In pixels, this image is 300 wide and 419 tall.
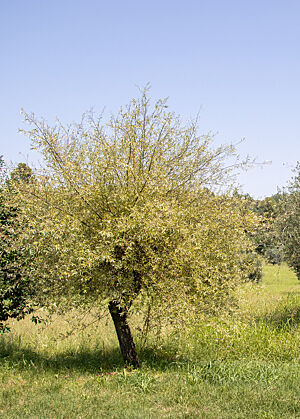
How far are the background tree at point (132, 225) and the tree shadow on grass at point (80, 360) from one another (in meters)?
0.73

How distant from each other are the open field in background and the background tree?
2.86 feet

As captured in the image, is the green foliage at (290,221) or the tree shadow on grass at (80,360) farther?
the green foliage at (290,221)

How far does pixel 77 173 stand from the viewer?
27.7 ft

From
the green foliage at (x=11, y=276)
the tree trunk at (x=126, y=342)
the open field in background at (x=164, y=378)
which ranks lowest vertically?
the open field in background at (x=164, y=378)

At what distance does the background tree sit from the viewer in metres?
7.63

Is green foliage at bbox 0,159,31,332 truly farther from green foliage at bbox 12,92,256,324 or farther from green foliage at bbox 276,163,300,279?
green foliage at bbox 276,163,300,279

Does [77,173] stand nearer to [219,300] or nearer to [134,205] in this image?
[134,205]

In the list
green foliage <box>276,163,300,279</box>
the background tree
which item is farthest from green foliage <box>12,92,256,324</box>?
green foliage <box>276,163,300,279</box>

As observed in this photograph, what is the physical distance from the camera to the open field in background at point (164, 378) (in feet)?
21.9

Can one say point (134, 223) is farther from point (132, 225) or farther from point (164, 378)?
point (164, 378)

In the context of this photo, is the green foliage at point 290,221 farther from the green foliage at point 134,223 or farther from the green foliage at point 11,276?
the green foliage at point 11,276

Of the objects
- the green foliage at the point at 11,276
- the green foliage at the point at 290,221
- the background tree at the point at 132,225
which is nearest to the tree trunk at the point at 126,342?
the background tree at the point at 132,225

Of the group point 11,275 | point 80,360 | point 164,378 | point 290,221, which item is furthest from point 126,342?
point 290,221

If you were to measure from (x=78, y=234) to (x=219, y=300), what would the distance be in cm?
346
